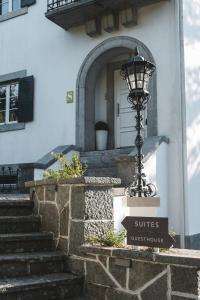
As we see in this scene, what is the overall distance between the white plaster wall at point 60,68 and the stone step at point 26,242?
4089 millimetres

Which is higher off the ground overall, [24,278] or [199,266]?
[199,266]

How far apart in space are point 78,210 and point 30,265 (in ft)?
2.62

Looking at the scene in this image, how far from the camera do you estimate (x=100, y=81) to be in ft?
36.7

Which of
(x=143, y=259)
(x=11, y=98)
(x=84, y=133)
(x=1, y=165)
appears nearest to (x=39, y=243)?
(x=143, y=259)

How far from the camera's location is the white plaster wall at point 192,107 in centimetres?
883

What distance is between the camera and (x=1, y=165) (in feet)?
38.7

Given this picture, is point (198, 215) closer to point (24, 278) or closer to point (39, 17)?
point (24, 278)

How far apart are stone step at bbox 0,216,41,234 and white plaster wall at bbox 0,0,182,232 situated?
4.00 metres

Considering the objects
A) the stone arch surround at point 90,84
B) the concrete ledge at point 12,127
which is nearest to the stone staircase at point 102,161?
the stone arch surround at point 90,84

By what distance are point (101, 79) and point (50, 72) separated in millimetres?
1367

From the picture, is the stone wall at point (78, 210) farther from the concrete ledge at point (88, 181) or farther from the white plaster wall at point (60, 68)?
the white plaster wall at point (60, 68)

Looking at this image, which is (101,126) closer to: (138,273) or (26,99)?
(26,99)

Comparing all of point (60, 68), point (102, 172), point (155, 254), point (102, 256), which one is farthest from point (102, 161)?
point (155, 254)

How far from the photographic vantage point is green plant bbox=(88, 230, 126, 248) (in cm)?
460
